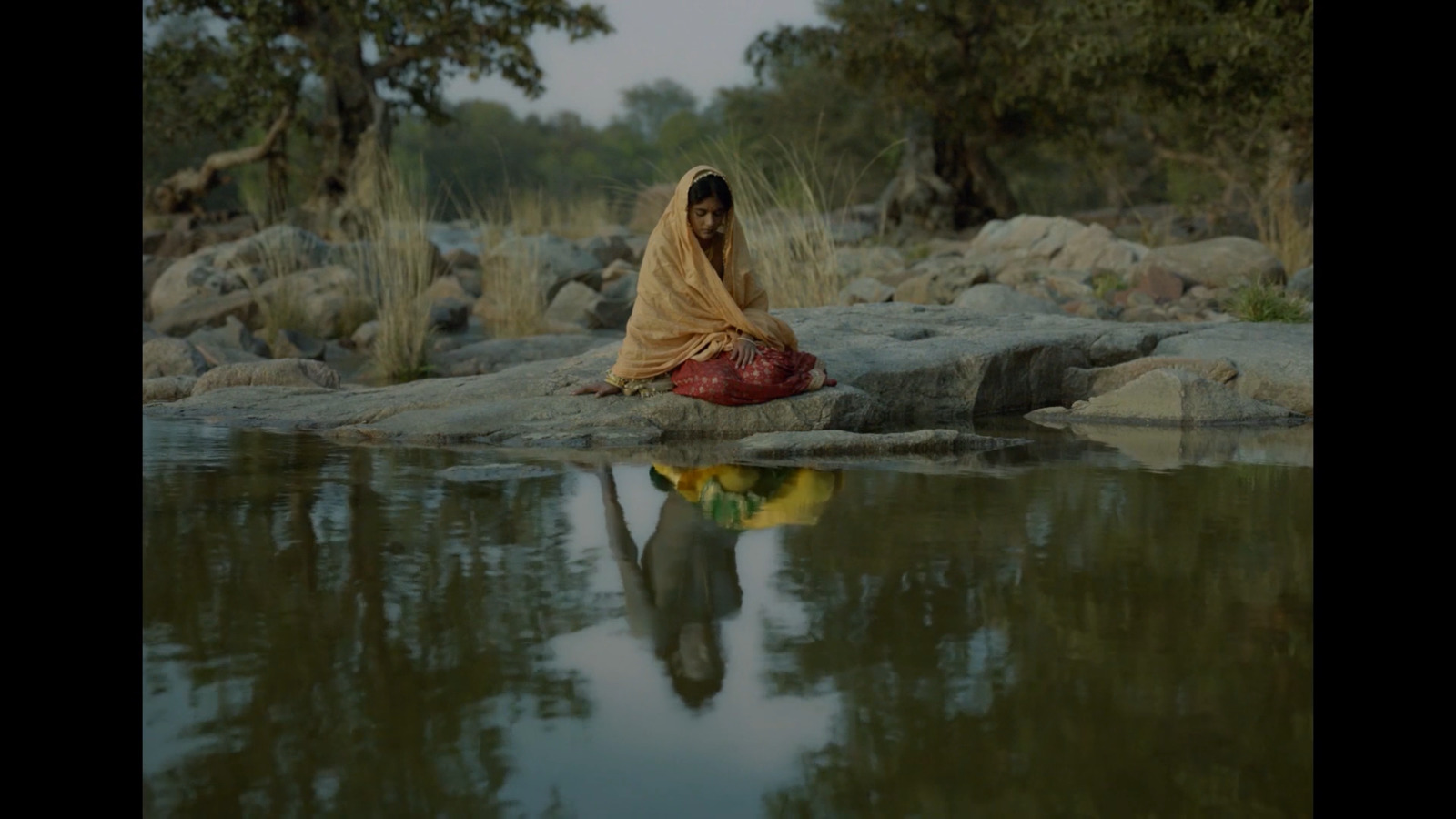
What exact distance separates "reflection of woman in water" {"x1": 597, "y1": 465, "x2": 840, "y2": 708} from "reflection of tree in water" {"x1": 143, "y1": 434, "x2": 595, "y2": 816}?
0.50 ft

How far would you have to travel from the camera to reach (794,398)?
5324 millimetres

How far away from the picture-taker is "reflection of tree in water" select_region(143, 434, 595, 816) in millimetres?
1816

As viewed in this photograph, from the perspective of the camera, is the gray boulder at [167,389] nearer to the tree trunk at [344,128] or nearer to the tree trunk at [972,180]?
the tree trunk at [344,128]

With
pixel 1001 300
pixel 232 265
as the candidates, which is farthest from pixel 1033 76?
pixel 232 265

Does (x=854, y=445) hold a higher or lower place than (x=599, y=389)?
lower

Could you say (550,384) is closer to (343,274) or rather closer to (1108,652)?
(1108,652)

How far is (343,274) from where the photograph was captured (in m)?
9.83

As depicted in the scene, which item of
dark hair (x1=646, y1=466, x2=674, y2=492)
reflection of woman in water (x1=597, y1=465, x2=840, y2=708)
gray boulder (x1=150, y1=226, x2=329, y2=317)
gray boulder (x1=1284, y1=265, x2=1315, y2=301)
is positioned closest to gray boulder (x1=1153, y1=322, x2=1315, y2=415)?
gray boulder (x1=1284, y1=265, x2=1315, y2=301)

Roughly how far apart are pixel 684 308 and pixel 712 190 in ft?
1.79

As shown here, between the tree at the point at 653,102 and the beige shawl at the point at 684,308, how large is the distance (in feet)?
195

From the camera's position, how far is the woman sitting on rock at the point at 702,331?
527 cm

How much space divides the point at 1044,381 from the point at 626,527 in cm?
354

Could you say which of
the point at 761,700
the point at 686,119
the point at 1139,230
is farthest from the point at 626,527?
the point at 686,119

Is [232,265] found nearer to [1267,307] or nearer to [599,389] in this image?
[599,389]
